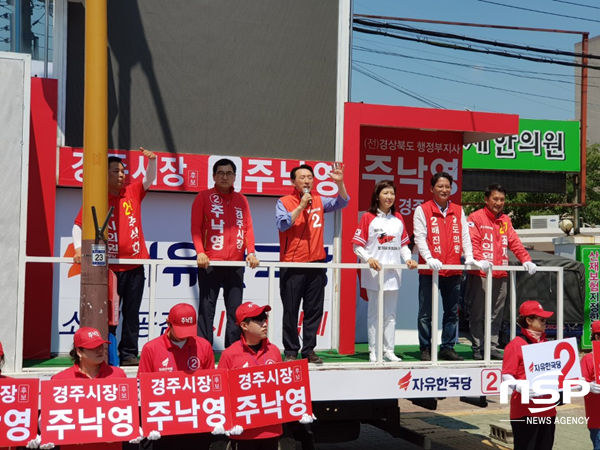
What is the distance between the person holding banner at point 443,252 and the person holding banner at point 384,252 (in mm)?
284

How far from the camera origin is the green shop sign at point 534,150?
68.5ft

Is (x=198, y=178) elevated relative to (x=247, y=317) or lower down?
elevated

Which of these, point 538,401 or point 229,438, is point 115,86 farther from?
point 538,401

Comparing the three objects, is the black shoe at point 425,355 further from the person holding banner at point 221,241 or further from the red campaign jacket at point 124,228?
the red campaign jacket at point 124,228

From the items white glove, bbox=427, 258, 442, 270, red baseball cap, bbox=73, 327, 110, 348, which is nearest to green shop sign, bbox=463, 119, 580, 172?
white glove, bbox=427, 258, 442, 270

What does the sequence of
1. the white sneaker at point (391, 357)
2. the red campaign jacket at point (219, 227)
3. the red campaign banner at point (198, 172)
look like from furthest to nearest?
the red campaign banner at point (198, 172)
the white sneaker at point (391, 357)
the red campaign jacket at point (219, 227)

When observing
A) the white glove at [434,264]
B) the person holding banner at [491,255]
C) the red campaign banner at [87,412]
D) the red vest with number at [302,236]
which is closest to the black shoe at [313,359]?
the red vest with number at [302,236]

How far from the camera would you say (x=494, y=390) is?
6.99 metres

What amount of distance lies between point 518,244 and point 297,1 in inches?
141

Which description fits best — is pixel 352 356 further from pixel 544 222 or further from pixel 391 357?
pixel 544 222

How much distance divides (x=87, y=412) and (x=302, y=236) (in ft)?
9.09

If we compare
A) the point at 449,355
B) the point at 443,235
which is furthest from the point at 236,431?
the point at 443,235

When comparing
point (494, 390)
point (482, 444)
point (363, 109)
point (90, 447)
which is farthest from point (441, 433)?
point (90, 447)

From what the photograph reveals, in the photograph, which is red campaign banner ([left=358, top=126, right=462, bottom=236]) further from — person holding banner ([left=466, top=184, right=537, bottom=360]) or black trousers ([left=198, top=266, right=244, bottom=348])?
black trousers ([left=198, top=266, right=244, bottom=348])
